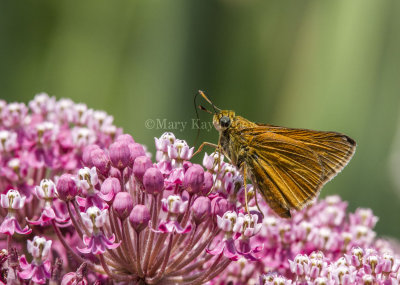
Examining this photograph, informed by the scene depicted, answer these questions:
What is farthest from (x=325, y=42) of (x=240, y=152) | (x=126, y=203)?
(x=126, y=203)

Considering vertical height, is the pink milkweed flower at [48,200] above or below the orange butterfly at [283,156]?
below

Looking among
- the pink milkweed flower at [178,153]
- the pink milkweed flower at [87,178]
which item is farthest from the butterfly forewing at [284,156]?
the pink milkweed flower at [87,178]

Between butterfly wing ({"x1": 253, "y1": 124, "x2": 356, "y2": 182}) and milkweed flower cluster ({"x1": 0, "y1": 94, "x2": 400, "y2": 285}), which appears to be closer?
milkweed flower cluster ({"x1": 0, "y1": 94, "x2": 400, "y2": 285})

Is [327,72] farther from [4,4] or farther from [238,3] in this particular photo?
[4,4]

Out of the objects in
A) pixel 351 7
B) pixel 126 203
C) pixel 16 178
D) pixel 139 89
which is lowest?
pixel 126 203

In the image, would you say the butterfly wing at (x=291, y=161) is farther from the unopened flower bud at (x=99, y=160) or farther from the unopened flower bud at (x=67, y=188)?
the unopened flower bud at (x=67, y=188)

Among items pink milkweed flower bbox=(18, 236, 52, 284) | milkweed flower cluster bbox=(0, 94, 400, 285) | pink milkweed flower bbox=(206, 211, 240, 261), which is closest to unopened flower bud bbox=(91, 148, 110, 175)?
milkweed flower cluster bbox=(0, 94, 400, 285)

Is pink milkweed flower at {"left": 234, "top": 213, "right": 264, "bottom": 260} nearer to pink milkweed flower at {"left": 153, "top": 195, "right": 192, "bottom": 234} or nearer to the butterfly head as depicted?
pink milkweed flower at {"left": 153, "top": 195, "right": 192, "bottom": 234}
